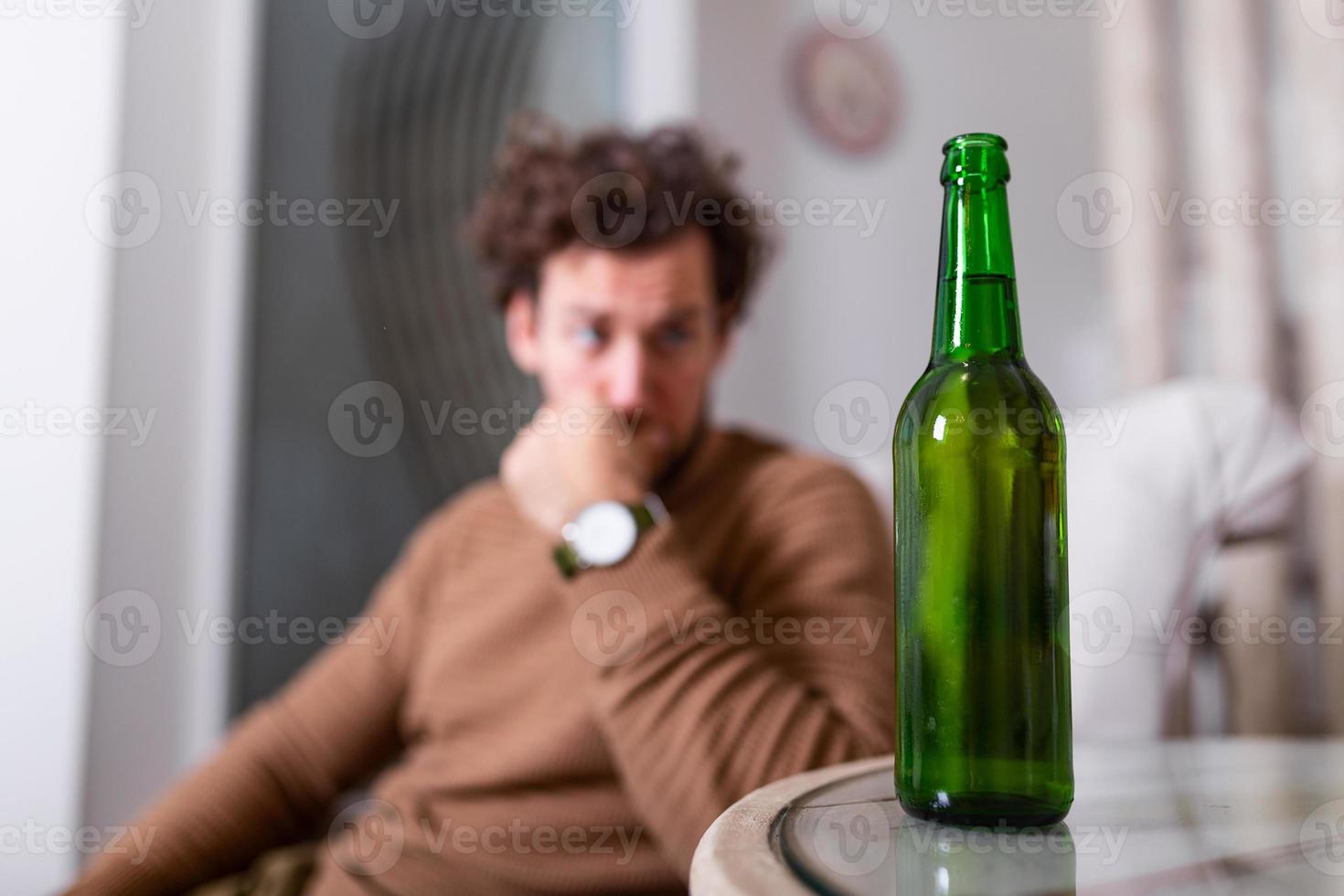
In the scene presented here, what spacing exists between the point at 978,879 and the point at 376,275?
146 cm

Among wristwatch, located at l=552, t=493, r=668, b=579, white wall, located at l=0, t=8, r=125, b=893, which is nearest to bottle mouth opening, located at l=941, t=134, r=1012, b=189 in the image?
wristwatch, located at l=552, t=493, r=668, b=579

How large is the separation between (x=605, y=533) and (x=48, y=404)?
83 cm

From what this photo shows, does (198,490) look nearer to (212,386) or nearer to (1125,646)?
(212,386)

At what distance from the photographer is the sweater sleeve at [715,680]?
0.70 meters

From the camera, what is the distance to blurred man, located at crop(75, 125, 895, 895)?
28.9 inches

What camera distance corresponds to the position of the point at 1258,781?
0.59 meters

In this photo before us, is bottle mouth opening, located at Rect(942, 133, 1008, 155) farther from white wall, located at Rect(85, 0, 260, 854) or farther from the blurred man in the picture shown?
white wall, located at Rect(85, 0, 260, 854)

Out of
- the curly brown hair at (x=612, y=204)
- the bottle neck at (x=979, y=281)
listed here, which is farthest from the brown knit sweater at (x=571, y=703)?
the bottle neck at (x=979, y=281)

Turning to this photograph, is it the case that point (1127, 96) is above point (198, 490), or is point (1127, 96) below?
above

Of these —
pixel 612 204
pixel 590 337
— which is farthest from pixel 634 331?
pixel 612 204

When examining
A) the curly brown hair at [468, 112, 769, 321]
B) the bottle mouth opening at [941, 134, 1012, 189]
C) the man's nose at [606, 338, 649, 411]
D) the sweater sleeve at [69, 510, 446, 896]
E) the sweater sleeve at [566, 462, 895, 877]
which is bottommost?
the sweater sleeve at [69, 510, 446, 896]

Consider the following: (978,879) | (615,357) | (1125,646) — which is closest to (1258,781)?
(978,879)

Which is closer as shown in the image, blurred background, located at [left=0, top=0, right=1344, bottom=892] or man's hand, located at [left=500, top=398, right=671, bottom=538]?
man's hand, located at [left=500, top=398, right=671, bottom=538]

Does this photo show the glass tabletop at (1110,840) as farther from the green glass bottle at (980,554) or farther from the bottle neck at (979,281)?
the bottle neck at (979,281)
